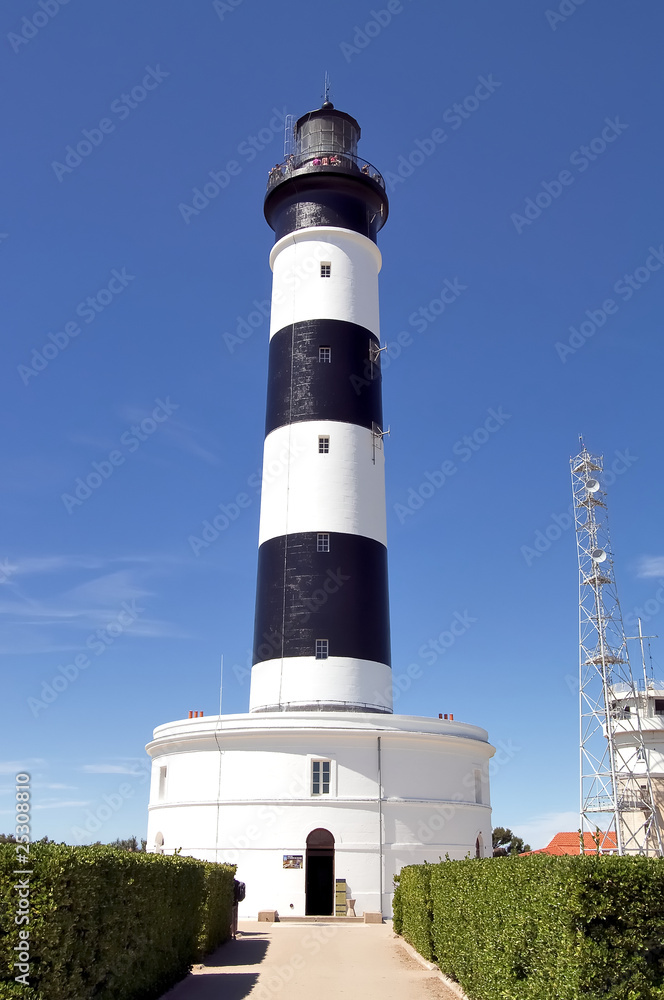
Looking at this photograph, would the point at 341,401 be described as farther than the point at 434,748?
Yes

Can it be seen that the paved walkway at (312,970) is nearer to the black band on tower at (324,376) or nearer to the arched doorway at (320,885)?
the arched doorway at (320,885)

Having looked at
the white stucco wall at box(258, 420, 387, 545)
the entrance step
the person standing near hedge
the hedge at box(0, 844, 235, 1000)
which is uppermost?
the white stucco wall at box(258, 420, 387, 545)

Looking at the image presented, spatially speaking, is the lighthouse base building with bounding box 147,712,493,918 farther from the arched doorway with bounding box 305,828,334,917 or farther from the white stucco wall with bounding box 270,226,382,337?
the white stucco wall with bounding box 270,226,382,337

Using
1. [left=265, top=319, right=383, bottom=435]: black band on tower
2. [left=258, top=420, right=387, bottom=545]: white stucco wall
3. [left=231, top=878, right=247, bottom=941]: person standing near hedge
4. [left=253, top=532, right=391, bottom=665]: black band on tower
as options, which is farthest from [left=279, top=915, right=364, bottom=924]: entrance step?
[left=265, top=319, right=383, bottom=435]: black band on tower

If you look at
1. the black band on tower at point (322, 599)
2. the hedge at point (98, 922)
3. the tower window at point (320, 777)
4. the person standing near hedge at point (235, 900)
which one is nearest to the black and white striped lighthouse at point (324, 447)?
the black band on tower at point (322, 599)

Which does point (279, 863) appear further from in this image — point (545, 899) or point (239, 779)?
point (545, 899)

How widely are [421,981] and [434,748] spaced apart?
1026 cm

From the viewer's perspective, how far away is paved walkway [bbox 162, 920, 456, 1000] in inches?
475

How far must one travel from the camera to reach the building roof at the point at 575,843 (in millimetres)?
35375

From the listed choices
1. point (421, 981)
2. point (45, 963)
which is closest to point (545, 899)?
point (45, 963)

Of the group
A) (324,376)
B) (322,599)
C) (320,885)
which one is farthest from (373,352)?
(320,885)

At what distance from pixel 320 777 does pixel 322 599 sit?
198 inches

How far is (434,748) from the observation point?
23.0 m

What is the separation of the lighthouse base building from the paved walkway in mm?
1992
